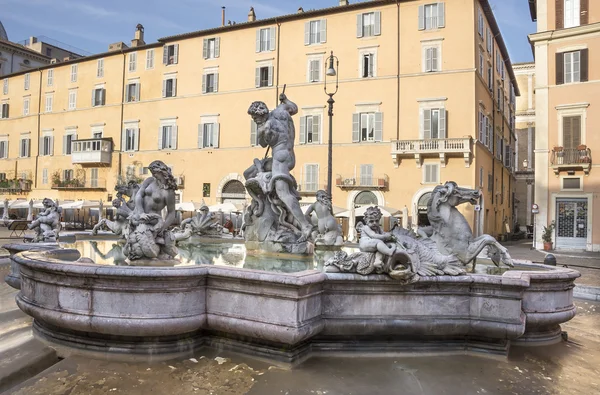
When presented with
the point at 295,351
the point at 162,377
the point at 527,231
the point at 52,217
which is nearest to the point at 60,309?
the point at 162,377

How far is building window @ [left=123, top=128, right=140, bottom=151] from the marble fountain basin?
111 ft

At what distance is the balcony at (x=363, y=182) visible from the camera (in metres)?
27.6

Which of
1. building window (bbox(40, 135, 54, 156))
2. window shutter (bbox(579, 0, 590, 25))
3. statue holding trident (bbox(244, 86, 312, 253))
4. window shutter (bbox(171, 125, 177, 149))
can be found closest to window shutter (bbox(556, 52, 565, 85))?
window shutter (bbox(579, 0, 590, 25))

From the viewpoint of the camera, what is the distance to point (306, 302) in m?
4.11

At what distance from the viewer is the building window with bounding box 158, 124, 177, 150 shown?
3475 centimetres

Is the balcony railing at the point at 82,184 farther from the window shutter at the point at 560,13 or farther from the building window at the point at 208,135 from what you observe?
the window shutter at the point at 560,13

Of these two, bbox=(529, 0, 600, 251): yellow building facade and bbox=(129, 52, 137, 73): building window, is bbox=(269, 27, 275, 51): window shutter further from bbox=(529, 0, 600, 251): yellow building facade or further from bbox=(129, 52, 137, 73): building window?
bbox=(529, 0, 600, 251): yellow building facade

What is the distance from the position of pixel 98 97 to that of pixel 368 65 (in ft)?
75.8

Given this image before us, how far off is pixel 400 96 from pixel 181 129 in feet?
53.2

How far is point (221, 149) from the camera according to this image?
3272cm

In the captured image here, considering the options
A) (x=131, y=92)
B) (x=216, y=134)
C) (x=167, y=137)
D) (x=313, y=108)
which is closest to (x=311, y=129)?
(x=313, y=108)

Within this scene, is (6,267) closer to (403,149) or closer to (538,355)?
(538,355)

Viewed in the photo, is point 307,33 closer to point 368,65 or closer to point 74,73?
point 368,65

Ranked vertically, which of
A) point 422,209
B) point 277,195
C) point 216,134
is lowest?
point 422,209
